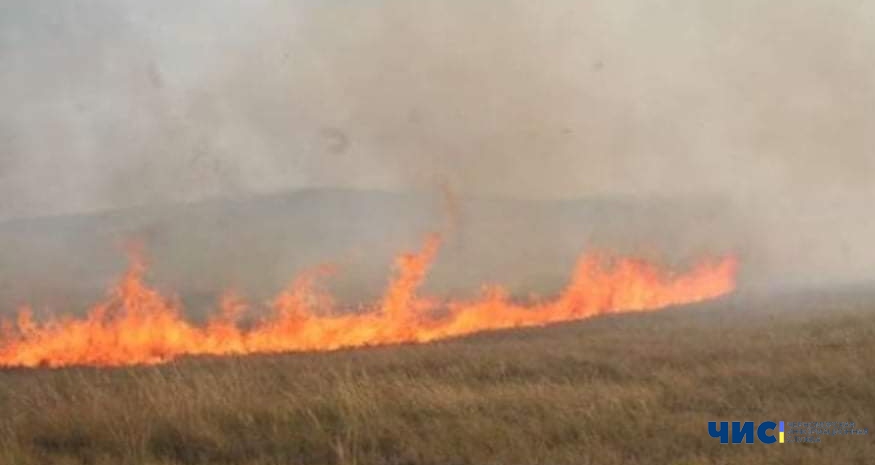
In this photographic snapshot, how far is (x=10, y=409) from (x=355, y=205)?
80481 millimetres

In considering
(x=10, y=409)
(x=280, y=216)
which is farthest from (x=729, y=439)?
(x=280, y=216)

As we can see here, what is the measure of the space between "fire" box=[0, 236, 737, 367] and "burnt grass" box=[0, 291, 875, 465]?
5.45 metres

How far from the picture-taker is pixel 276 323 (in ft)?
65.4

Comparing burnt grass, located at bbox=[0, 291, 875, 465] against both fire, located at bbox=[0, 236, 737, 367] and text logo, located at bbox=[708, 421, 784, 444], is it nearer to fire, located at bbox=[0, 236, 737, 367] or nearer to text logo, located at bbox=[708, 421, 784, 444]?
text logo, located at bbox=[708, 421, 784, 444]

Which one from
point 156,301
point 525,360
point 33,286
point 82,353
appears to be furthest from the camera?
point 33,286

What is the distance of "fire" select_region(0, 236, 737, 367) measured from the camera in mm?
17234

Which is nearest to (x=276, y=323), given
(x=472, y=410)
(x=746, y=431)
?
(x=472, y=410)

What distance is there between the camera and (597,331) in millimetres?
17781

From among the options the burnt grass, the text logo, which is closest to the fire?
the burnt grass

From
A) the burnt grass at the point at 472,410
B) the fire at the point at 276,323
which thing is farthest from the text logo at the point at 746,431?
the fire at the point at 276,323

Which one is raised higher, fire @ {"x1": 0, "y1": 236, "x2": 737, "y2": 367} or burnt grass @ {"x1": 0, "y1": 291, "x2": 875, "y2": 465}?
fire @ {"x1": 0, "y1": 236, "x2": 737, "y2": 367}

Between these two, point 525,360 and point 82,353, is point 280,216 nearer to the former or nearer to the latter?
point 82,353

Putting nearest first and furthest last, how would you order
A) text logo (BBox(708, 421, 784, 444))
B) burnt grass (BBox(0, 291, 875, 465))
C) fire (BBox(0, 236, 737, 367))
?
1. burnt grass (BBox(0, 291, 875, 465))
2. text logo (BBox(708, 421, 784, 444))
3. fire (BBox(0, 236, 737, 367))

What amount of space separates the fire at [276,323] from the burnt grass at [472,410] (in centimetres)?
545
